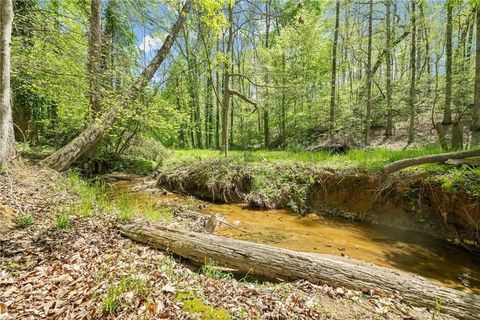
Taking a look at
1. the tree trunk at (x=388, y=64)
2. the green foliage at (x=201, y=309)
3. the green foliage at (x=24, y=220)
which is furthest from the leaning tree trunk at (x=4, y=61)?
the tree trunk at (x=388, y=64)

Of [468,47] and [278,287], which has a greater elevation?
[468,47]

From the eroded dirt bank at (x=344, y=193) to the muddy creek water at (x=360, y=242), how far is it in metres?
0.32

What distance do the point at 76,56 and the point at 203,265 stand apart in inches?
197

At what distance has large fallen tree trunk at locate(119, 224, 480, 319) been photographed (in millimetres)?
2764

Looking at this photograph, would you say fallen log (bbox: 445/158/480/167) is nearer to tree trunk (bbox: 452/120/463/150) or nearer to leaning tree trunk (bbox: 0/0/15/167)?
tree trunk (bbox: 452/120/463/150)

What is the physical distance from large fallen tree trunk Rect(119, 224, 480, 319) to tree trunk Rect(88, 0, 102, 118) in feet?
12.4

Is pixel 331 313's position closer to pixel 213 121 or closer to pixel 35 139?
pixel 35 139

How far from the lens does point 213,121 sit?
27031 millimetres

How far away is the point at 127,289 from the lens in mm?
2451

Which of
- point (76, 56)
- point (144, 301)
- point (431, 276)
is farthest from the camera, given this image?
point (76, 56)

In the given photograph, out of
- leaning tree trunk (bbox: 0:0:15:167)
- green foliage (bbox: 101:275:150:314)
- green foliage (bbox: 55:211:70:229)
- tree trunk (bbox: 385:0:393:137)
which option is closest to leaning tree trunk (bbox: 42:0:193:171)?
leaning tree trunk (bbox: 0:0:15:167)

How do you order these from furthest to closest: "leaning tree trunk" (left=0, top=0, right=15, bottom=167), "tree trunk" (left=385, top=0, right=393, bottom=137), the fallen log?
"tree trunk" (left=385, top=0, right=393, bottom=137) → the fallen log → "leaning tree trunk" (left=0, top=0, right=15, bottom=167)

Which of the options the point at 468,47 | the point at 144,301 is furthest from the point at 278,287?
the point at 468,47

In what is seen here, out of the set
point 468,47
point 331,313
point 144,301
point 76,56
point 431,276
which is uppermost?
point 468,47
